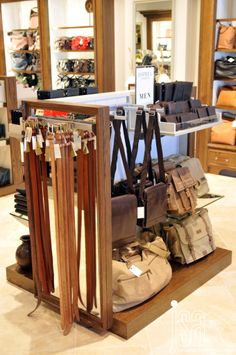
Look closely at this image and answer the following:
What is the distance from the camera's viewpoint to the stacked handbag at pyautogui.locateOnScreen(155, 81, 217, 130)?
2654 millimetres

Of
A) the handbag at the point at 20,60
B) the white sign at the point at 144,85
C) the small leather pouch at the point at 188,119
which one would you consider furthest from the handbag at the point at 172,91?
the handbag at the point at 20,60

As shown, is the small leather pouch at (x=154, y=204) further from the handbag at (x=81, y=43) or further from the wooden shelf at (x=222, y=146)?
the handbag at (x=81, y=43)

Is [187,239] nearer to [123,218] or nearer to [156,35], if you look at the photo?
[123,218]

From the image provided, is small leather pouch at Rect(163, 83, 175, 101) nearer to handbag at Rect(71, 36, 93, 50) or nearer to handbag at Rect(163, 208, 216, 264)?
handbag at Rect(163, 208, 216, 264)

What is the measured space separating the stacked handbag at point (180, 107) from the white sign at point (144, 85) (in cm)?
8

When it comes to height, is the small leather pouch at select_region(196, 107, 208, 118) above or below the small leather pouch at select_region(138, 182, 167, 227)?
above

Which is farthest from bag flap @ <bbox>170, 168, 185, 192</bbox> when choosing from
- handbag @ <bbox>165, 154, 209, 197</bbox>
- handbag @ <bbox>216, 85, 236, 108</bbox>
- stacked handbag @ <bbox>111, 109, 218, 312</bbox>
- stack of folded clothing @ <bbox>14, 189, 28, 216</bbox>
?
handbag @ <bbox>216, 85, 236, 108</bbox>

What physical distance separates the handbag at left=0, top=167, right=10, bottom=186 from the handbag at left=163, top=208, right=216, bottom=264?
240cm

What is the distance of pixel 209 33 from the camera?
506 cm

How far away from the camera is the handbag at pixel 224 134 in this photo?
523 centimetres

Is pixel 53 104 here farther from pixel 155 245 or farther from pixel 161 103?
pixel 155 245

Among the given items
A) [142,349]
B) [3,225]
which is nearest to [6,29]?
[3,225]

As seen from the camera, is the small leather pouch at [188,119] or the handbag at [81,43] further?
the handbag at [81,43]

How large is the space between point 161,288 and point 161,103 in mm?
1111
